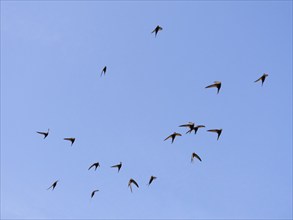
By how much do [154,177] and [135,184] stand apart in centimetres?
338

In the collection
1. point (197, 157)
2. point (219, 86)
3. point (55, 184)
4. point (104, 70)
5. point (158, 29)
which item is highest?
point (158, 29)

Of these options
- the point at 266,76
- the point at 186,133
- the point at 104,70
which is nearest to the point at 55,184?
the point at 104,70

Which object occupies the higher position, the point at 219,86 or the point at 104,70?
the point at 104,70

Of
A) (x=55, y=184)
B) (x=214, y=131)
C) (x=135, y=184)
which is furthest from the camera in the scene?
(x=55, y=184)

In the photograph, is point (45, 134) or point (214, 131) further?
point (45, 134)

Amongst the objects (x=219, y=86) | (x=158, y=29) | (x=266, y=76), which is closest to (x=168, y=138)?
(x=219, y=86)

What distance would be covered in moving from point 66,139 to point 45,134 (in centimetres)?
277

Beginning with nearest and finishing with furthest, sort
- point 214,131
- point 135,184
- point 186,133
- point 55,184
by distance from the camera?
1. point 186,133
2. point 214,131
3. point 135,184
4. point 55,184

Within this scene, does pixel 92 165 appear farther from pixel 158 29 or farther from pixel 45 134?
pixel 158 29

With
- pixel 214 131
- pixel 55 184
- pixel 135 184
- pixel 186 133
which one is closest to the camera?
pixel 186 133

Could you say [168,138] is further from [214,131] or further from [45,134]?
[45,134]

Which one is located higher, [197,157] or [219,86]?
[219,86]

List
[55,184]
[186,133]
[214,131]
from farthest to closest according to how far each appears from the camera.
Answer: [55,184] → [214,131] → [186,133]

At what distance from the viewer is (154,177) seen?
58688 mm
